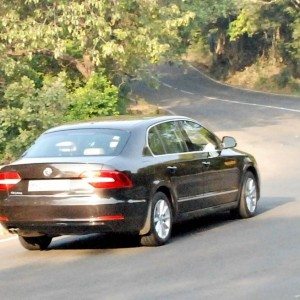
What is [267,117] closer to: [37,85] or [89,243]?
[37,85]

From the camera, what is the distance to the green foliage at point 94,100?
29141 millimetres

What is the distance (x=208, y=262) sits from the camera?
33.8 ft

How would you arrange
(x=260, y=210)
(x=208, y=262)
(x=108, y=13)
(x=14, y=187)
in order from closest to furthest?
(x=208, y=262) < (x=14, y=187) < (x=260, y=210) < (x=108, y=13)

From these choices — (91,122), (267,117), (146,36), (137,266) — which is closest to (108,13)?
(146,36)

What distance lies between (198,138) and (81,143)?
6.55 ft

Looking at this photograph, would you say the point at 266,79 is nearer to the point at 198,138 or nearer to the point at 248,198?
the point at 248,198

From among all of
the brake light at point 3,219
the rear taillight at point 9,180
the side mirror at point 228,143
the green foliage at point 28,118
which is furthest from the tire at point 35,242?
the green foliage at point 28,118

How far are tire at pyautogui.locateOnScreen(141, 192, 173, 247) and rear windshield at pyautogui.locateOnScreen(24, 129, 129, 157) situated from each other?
28.2 inches

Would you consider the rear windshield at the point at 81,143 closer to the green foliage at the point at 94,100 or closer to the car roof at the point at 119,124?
the car roof at the point at 119,124

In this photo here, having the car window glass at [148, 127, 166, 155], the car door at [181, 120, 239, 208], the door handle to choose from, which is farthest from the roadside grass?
the door handle

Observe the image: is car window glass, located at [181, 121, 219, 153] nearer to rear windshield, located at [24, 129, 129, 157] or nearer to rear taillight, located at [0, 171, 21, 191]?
rear windshield, located at [24, 129, 129, 157]

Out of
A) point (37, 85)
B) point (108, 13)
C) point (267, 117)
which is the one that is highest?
point (108, 13)

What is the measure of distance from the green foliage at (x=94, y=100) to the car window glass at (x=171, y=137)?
15.1 metres

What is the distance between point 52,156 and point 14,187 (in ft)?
1.78
